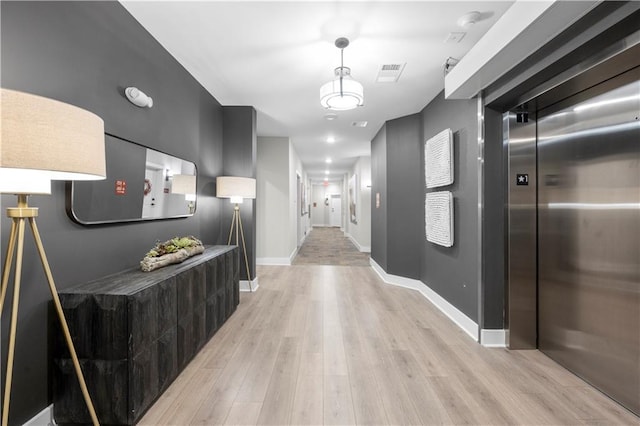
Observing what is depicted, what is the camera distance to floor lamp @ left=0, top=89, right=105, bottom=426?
3.17 ft

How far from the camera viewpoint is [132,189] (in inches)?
85.7

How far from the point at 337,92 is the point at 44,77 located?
6.31ft

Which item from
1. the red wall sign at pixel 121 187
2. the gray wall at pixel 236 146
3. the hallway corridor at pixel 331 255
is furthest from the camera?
the hallway corridor at pixel 331 255

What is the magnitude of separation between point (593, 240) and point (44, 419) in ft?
12.3

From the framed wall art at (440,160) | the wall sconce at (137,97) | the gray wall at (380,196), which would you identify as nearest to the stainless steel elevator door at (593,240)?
the framed wall art at (440,160)

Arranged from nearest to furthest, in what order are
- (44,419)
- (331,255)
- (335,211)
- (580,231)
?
(44,419) < (580,231) < (331,255) < (335,211)

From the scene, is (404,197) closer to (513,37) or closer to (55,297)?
(513,37)

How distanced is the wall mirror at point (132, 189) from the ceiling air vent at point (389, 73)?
7.95ft

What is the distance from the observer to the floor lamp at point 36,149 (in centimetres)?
97

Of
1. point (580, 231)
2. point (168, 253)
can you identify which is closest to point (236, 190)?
point (168, 253)

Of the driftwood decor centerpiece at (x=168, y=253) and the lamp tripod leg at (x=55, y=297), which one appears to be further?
the driftwood decor centerpiece at (x=168, y=253)

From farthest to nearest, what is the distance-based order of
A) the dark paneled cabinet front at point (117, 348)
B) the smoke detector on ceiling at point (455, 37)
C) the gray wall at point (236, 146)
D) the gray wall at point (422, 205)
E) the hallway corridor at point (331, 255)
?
the hallway corridor at point (331, 255), the gray wall at point (236, 146), the gray wall at point (422, 205), the smoke detector on ceiling at point (455, 37), the dark paneled cabinet front at point (117, 348)

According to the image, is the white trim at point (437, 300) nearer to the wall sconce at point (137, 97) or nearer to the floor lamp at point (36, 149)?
the floor lamp at point (36, 149)

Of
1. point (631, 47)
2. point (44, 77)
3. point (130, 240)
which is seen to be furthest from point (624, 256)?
point (44, 77)
